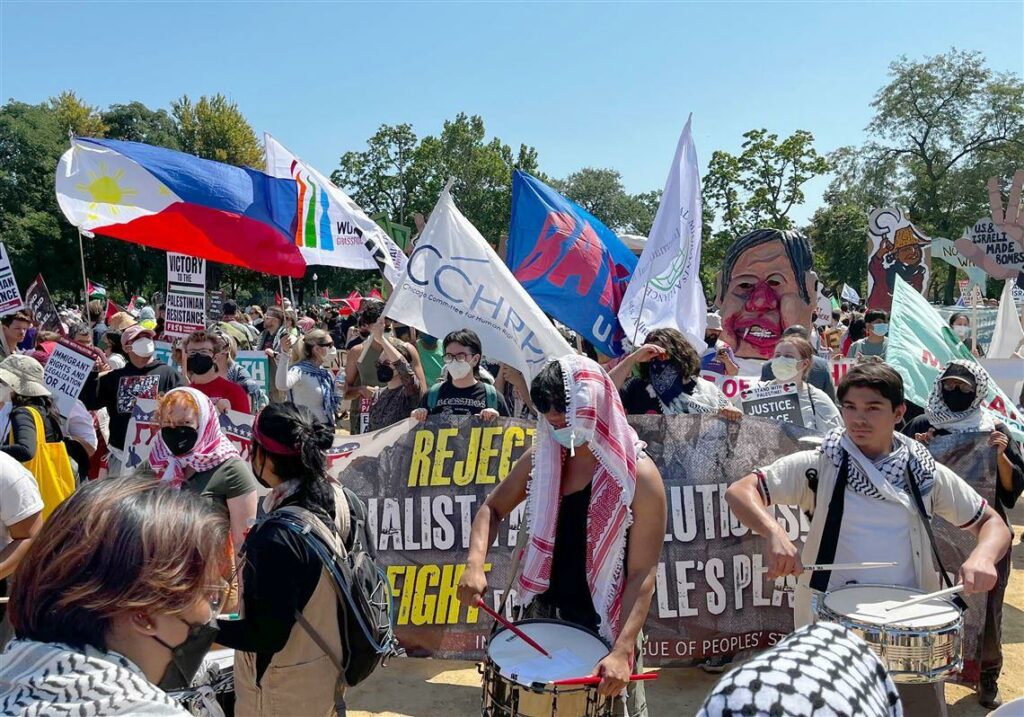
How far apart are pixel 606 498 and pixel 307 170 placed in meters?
6.27

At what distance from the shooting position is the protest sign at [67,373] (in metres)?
5.80

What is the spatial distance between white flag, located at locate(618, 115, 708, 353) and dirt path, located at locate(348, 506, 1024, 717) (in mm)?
2521

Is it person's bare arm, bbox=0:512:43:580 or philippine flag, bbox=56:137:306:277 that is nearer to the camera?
person's bare arm, bbox=0:512:43:580

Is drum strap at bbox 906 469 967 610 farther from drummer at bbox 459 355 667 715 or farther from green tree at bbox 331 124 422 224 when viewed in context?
green tree at bbox 331 124 422 224

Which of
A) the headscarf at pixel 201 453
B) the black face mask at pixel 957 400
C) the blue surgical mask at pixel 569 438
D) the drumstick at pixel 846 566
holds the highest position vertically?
the black face mask at pixel 957 400

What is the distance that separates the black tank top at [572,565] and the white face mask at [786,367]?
2970 mm

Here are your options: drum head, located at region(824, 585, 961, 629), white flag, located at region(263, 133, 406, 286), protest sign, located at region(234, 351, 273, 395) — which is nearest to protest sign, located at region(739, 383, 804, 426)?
drum head, located at region(824, 585, 961, 629)

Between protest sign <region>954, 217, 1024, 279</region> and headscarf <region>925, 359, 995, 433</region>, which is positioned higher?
protest sign <region>954, 217, 1024, 279</region>

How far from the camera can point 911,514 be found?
3.10 m

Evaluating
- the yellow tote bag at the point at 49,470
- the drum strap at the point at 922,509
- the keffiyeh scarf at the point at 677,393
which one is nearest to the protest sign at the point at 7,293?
the yellow tote bag at the point at 49,470

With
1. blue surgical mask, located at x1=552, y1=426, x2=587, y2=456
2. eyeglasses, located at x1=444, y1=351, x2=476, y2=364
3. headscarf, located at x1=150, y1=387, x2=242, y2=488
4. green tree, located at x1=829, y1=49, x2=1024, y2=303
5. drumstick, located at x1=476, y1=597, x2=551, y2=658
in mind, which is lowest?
drumstick, located at x1=476, y1=597, x2=551, y2=658

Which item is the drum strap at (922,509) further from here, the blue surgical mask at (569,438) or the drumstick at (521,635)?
the drumstick at (521,635)

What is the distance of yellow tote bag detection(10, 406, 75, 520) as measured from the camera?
4445mm

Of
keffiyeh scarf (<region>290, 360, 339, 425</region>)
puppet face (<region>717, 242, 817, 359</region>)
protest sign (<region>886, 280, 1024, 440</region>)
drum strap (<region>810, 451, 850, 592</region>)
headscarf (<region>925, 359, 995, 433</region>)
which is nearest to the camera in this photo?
drum strap (<region>810, 451, 850, 592</region>)
